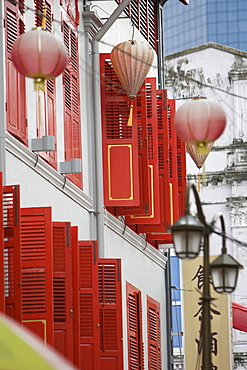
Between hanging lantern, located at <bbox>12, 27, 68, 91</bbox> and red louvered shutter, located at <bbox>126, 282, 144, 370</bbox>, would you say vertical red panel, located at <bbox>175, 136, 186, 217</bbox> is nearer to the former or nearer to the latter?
red louvered shutter, located at <bbox>126, 282, 144, 370</bbox>

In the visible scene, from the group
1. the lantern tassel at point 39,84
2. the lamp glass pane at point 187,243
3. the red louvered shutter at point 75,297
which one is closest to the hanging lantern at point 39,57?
the lantern tassel at point 39,84

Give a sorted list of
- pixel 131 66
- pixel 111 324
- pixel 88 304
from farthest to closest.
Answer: pixel 131 66, pixel 111 324, pixel 88 304

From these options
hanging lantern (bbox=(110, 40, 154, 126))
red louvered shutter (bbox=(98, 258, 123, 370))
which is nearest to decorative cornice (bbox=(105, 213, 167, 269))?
red louvered shutter (bbox=(98, 258, 123, 370))

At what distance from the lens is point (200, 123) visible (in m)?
12.5

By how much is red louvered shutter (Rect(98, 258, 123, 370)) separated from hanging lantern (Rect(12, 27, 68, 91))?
5.62 m

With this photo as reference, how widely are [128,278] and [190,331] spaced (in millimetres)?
3328

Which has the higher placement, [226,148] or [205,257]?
[226,148]

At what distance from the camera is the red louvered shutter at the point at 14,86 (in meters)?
13.8

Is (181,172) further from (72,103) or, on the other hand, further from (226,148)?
(226,148)

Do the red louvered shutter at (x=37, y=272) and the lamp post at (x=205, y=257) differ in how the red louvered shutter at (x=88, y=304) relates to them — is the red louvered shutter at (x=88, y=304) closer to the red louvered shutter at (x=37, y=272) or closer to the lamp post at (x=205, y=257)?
the red louvered shutter at (x=37, y=272)

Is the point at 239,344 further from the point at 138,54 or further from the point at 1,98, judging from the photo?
the point at 1,98

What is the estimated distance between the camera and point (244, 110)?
3444 cm

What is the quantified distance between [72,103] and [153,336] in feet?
20.1

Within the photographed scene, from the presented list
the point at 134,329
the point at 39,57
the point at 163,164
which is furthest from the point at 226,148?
the point at 39,57
